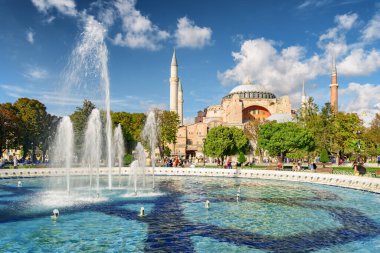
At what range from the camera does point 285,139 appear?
33.3 m

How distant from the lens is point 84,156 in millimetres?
35531

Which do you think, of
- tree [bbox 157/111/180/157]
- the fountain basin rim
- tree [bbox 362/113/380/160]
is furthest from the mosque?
the fountain basin rim

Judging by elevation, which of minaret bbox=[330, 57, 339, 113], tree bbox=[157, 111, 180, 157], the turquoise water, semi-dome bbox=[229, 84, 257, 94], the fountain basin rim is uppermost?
semi-dome bbox=[229, 84, 257, 94]

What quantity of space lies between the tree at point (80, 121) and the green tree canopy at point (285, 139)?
19313mm

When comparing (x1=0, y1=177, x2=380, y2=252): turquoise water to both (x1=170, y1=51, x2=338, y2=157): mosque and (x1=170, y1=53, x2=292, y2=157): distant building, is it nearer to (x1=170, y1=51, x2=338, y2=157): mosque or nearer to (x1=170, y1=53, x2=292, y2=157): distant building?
(x1=170, y1=53, x2=292, y2=157): distant building

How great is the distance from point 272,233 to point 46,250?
610 centimetres

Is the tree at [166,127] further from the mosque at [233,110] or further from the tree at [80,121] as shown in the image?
the mosque at [233,110]

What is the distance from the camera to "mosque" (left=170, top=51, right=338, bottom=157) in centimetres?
6322

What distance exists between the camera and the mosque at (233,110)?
63.2 metres

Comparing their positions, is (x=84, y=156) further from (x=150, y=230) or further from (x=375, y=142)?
(x=375, y=142)

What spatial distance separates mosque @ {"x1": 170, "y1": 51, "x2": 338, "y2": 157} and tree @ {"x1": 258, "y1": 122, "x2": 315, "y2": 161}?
79.4ft

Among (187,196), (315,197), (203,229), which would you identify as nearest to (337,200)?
(315,197)

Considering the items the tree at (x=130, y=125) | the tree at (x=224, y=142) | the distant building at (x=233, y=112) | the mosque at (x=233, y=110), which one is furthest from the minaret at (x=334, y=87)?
the tree at (x=130, y=125)

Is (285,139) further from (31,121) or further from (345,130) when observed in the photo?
(31,121)
